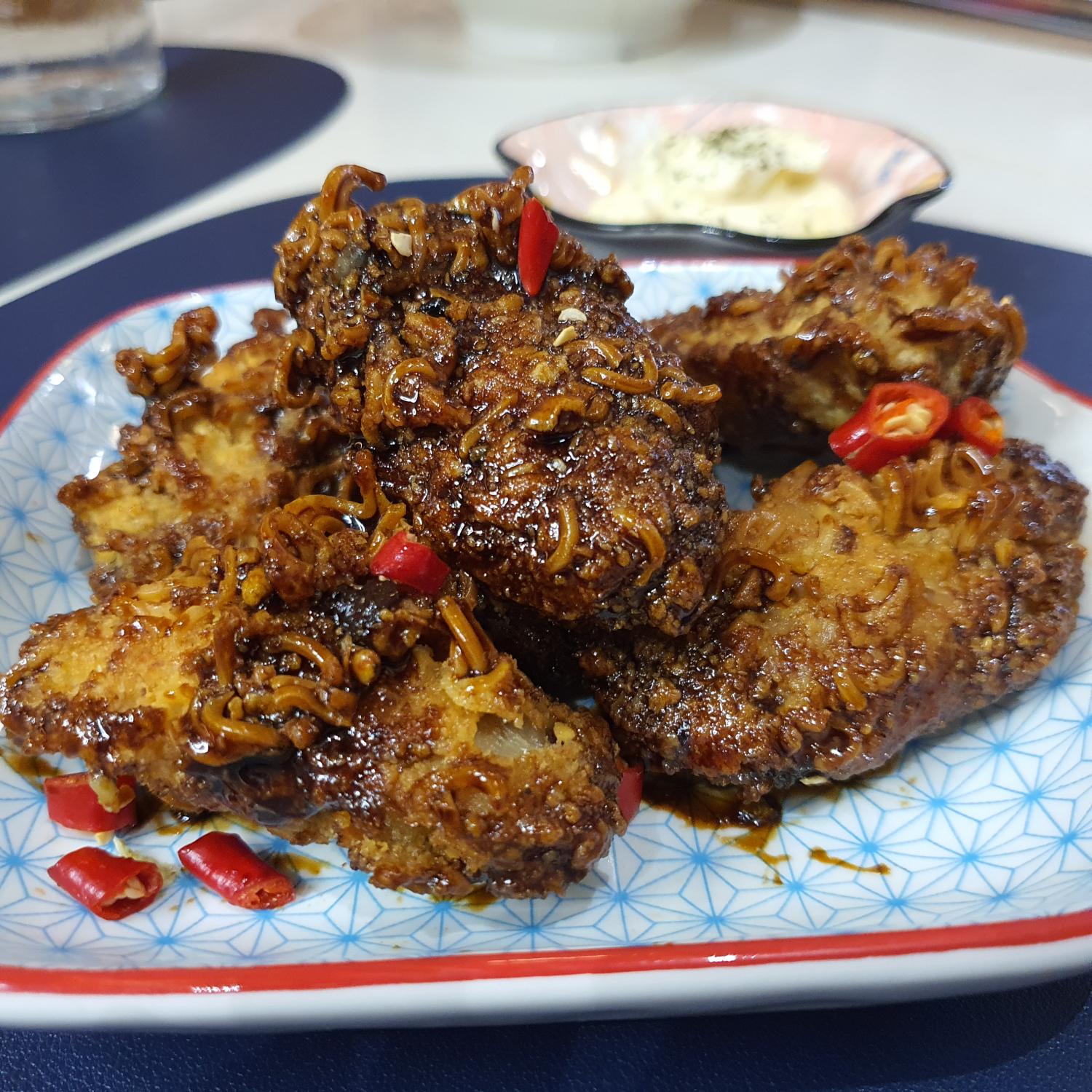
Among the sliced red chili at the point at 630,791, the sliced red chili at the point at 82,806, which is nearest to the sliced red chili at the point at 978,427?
the sliced red chili at the point at 630,791

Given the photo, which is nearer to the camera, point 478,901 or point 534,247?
point 478,901

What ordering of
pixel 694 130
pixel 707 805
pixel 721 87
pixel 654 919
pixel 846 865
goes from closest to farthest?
pixel 654 919
pixel 846 865
pixel 707 805
pixel 694 130
pixel 721 87

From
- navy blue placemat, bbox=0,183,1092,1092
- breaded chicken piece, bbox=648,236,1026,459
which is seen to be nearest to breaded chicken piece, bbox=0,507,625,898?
navy blue placemat, bbox=0,183,1092,1092

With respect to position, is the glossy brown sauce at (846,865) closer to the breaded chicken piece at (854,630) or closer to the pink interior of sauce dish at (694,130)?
the breaded chicken piece at (854,630)

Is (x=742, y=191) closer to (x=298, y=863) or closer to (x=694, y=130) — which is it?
(x=694, y=130)

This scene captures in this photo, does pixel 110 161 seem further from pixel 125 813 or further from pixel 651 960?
pixel 651 960

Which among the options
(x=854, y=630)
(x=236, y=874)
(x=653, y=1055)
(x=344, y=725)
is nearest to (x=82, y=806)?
(x=236, y=874)

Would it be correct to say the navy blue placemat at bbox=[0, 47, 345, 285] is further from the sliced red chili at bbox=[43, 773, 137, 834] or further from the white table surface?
the sliced red chili at bbox=[43, 773, 137, 834]
